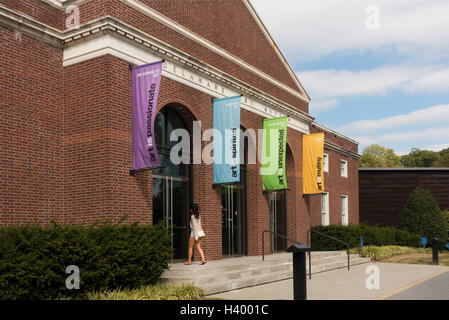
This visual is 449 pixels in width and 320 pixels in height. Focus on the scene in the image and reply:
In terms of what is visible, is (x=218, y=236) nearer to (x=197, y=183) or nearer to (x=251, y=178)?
(x=197, y=183)

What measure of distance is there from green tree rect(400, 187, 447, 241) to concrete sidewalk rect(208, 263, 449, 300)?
57.0 ft

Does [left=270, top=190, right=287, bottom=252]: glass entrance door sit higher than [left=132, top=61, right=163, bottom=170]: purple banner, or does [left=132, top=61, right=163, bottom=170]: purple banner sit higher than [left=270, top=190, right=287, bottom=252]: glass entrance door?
[left=132, top=61, right=163, bottom=170]: purple banner

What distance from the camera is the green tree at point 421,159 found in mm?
79750

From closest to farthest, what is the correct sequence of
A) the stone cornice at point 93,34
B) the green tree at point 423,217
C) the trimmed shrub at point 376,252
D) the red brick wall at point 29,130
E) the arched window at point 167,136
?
the red brick wall at point 29,130
the stone cornice at point 93,34
the arched window at point 167,136
the trimmed shrub at point 376,252
the green tree at point 423,217

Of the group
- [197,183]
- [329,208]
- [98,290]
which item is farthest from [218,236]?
[329,208]

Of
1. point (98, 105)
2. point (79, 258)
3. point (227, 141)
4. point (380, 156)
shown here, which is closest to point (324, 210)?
point (227, 141)

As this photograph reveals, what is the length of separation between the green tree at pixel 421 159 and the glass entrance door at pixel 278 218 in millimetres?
61071

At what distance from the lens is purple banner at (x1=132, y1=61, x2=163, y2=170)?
13648 mm

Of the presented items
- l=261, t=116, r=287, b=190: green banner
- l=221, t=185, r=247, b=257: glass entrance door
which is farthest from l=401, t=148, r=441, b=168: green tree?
l=221, t=185, r=247, b=257: glass entrance door

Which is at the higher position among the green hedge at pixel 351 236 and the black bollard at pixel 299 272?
the black bollard at pixel 299 272

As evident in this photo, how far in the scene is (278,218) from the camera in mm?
23438

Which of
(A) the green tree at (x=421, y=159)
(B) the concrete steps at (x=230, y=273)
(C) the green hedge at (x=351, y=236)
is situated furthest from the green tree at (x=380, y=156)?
(B) the concrete steps at (x=230, y=273)

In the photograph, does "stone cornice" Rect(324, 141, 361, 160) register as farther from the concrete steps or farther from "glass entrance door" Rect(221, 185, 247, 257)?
the concrete steps

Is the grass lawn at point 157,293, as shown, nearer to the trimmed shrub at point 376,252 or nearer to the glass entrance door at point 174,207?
the glass entrance door at point 174,207
